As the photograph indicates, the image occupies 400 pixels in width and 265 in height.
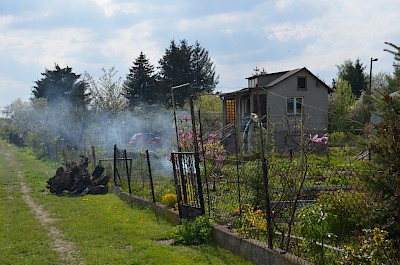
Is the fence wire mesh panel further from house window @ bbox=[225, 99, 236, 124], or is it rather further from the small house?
house window @ bbox=[225, 99, 236, 124]

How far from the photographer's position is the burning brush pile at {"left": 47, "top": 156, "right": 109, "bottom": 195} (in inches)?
700

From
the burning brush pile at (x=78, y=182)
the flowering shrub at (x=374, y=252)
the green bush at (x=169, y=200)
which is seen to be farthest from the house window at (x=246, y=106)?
the flowering shrub at (x=374, y=252)

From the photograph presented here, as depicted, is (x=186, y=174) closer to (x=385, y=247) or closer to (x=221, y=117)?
(x=385, y=247)

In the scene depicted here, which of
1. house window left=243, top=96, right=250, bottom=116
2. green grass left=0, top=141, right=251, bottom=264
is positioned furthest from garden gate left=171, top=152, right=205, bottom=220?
house window left=243, top=96, right=250, bottom=116

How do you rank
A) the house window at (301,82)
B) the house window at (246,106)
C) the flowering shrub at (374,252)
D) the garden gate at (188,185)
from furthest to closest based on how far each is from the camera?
the house window at (246,106)
the house window at (301,82)
the garden gate at (188,185)
the flowering shrub at (374,252)

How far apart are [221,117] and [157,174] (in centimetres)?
2293

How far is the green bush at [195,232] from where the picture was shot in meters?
8.85

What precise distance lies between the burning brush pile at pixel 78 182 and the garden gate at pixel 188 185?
25.7 feet

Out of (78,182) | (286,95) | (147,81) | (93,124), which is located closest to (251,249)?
(78,182)

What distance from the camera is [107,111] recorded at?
3778 centimetres

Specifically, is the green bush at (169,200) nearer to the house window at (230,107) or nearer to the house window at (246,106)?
Result: the house window at (246,106)

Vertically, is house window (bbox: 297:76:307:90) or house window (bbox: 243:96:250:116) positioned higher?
house window (bbox: 297:76:307:90)

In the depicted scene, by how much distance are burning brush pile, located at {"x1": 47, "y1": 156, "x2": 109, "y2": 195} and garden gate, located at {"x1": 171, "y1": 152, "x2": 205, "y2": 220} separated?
308 inches

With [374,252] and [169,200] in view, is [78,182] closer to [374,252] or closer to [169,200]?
[169,200]
